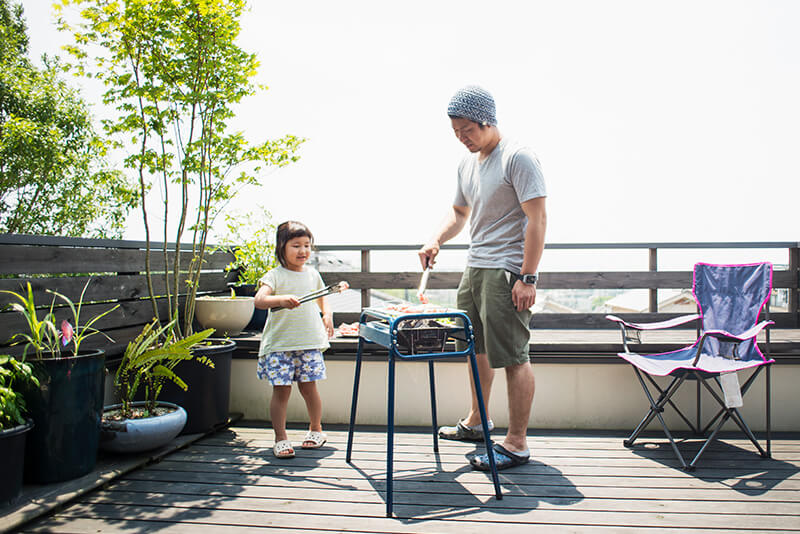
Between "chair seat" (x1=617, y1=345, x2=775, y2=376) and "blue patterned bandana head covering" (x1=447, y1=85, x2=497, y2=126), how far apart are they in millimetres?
1474

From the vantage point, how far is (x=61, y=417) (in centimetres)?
230

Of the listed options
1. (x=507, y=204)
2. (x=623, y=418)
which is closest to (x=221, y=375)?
(x=507, y=204)

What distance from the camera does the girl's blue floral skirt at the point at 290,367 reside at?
2.92 metres

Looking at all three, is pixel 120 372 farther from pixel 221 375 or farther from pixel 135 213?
pixel 135 213

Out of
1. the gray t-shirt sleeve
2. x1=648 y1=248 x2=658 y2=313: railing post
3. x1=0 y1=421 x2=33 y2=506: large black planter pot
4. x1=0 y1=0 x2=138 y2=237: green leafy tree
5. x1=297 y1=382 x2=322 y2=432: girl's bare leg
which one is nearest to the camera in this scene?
x1=0 y1=421 x2=33 y2=506: large black planter pot

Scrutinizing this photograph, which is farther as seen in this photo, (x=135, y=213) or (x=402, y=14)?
(x=402, y=14)

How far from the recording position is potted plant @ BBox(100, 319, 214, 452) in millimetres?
2652

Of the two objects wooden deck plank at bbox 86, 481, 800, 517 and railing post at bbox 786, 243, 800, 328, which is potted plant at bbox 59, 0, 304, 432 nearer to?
wooden deck plank at bbox 86, 481, 800, 517

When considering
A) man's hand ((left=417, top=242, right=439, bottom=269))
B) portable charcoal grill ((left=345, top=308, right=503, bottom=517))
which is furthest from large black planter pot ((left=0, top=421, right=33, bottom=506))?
man's hand ((left=417, top=242, right=439, bottom=269))

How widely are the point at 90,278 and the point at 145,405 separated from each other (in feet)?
2.41

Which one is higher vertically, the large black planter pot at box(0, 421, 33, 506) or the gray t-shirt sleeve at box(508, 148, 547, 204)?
the gray t-shirt sleeve at box(508, 148, 547, 204)

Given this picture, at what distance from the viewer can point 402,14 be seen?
5.80 m

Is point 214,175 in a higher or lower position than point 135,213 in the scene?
higher

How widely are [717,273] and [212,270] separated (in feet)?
11.2
